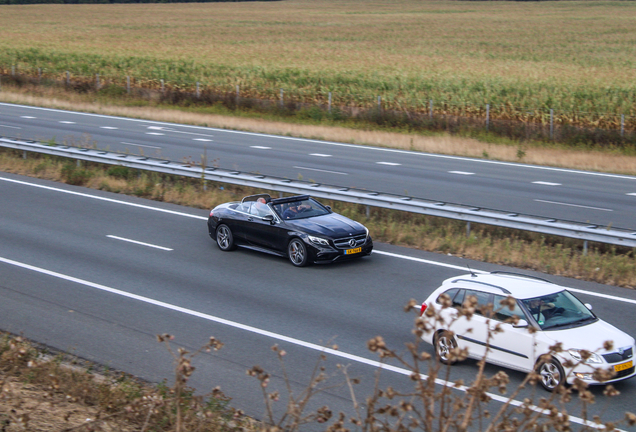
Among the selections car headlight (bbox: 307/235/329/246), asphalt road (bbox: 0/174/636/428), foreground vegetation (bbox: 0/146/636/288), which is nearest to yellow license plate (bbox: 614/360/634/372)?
asphalt road (bbox: 0/174/636/428)

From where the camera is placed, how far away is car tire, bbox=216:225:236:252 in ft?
52.2

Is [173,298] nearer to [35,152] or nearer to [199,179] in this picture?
[199,179]

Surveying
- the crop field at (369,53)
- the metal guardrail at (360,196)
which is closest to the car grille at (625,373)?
the metal guardrail at (360,196)

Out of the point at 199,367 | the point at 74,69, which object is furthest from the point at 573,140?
the point at 74,69

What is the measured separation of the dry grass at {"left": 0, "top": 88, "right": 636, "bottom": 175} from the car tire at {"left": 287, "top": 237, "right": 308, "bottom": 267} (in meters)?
15.4

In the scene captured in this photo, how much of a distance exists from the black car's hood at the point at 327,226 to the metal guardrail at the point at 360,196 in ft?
8.41

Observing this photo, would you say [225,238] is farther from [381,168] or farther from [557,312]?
[381,168]

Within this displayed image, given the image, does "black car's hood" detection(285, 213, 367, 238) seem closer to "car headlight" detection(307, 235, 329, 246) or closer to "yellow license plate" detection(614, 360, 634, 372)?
"car headlight" detection(307, 235, 329, 246)

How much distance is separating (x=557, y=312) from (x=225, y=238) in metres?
8.14

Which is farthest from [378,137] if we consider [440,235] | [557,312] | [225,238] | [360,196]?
[557,312]

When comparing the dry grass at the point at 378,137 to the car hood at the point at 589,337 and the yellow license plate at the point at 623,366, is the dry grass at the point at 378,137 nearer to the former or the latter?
the car hood at the point at 589,337

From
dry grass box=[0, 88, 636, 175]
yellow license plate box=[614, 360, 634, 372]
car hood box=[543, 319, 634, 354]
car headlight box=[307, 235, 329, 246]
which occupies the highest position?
dry grass box=[0, 88, 636, 175]

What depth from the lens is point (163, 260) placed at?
15.1 meters

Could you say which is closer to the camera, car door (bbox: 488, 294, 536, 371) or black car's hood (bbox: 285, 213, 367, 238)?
car door (bbox: 488, 294, 536, 371)
